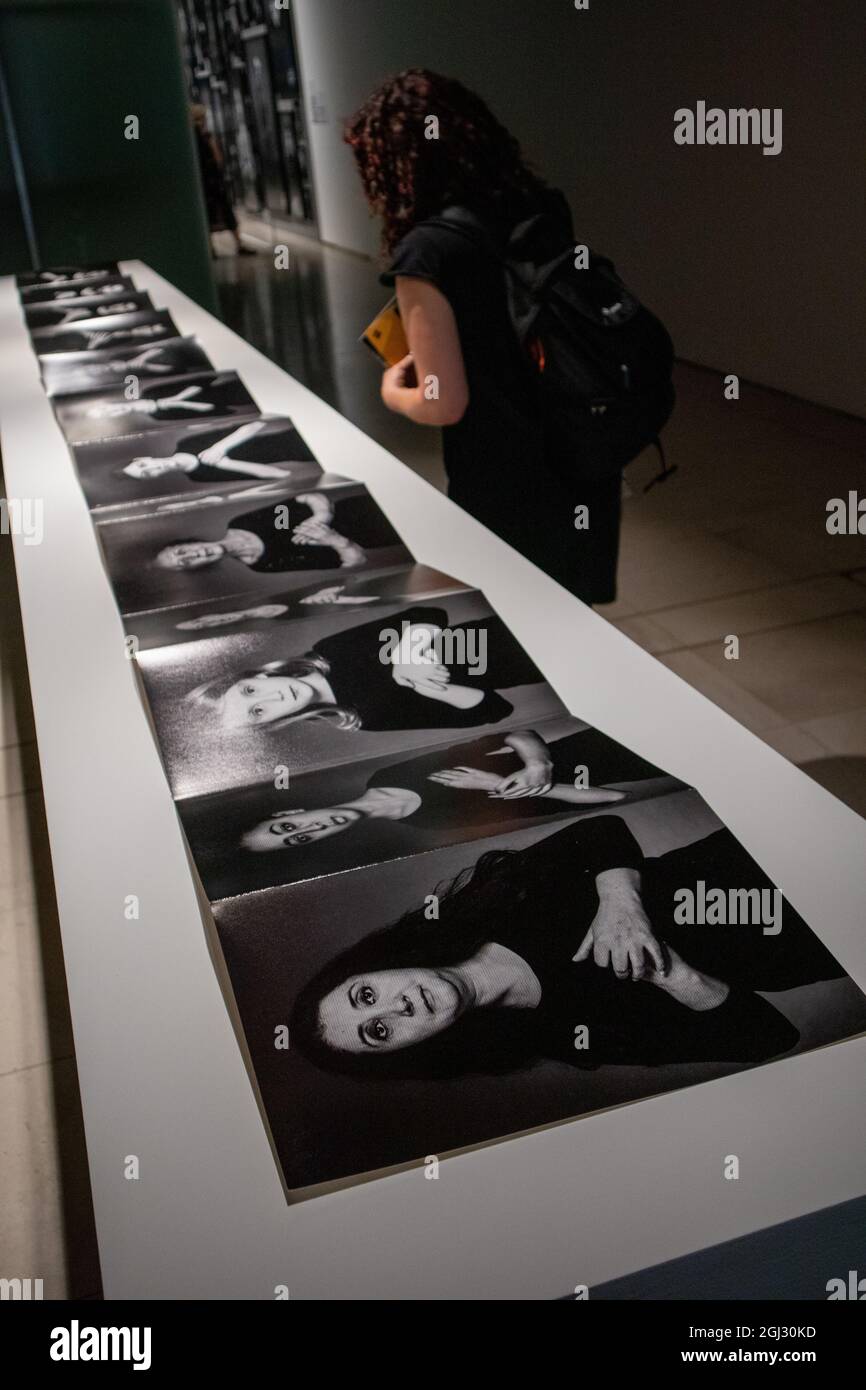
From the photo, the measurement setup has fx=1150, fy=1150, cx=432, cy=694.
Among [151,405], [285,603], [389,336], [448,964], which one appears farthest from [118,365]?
[448,964]

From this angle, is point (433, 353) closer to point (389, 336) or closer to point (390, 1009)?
point (389, 336)

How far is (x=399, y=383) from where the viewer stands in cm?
201

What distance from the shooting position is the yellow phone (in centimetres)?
201

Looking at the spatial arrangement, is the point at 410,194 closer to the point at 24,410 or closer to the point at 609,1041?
the point at 24,410

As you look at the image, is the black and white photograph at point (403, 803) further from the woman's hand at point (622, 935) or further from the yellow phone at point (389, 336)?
the yellow phone at point (389, 336)

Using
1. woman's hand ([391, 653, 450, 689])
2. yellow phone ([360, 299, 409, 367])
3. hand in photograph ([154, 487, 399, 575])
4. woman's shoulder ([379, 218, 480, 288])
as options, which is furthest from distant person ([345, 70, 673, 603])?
woman's hand ([391, 653, 450, 689])

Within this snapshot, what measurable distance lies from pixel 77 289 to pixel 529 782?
326cm

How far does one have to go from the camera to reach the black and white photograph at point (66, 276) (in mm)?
3918

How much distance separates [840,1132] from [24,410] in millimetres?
2216

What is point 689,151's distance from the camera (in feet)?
16.9

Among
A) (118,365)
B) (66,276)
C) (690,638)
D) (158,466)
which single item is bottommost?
(690,638)

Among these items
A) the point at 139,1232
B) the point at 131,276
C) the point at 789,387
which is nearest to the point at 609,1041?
the point at 139,1232

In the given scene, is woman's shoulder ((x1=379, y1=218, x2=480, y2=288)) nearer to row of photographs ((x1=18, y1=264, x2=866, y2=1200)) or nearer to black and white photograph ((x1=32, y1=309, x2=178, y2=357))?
row of photographs ((x1=18, y1=264, x2=866, y2=1200))

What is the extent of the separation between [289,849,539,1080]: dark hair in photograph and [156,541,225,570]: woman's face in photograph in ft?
2.65
